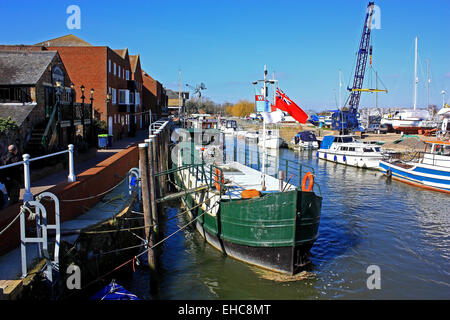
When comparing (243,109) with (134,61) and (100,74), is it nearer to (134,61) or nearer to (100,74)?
(134,61)

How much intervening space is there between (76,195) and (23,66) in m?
13.0

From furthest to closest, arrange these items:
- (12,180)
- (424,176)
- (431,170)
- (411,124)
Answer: (411,124) < (424,176) < (431,170) < (12,180)

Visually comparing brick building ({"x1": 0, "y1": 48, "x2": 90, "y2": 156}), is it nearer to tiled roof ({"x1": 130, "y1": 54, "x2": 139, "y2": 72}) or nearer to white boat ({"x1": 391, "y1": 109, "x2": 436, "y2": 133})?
tiled roof ({"x1": 130, "y1": 54, "x2": 139, "y2": 72})

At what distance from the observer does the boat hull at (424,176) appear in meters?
24.2

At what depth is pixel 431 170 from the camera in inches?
985

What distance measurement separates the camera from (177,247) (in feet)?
47.2

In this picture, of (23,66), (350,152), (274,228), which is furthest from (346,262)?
(350,152)

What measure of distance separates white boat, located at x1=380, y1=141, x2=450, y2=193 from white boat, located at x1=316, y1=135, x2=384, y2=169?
5959 mm

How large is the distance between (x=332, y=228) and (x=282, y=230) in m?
6.71

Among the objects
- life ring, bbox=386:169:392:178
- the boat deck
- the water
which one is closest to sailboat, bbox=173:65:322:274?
the boat deck

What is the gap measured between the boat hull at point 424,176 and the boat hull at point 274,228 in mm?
16868

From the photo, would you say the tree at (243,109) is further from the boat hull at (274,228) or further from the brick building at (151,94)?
the boat hull at (274,228)
